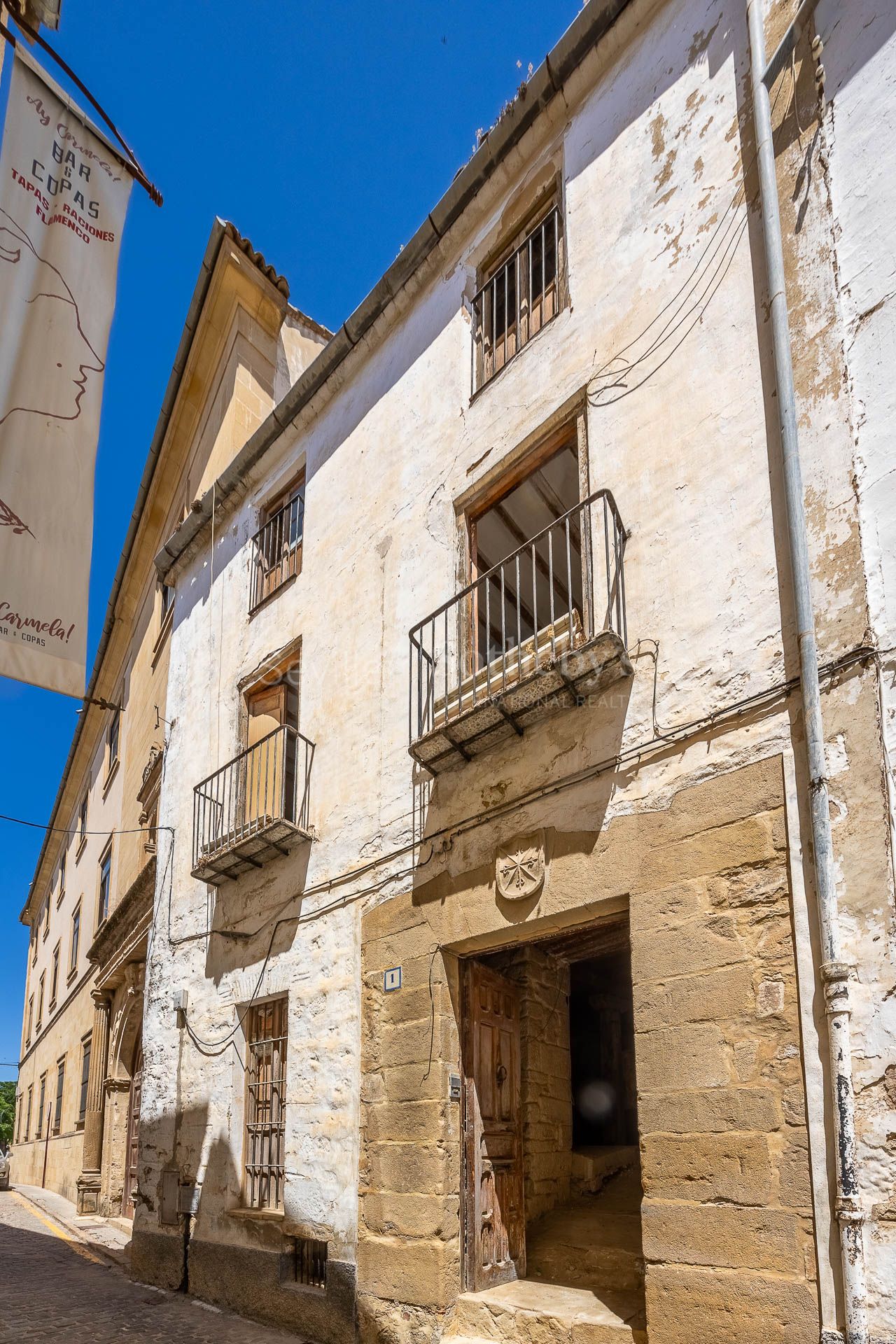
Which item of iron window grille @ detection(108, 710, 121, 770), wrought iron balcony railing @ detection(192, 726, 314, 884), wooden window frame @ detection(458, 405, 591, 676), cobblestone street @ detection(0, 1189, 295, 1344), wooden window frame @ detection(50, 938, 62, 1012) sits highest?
iron window grille @ detection(108, 710, 121, 770)

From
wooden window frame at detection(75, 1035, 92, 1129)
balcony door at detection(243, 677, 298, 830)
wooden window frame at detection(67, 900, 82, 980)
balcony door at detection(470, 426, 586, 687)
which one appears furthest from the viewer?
wooden window frame at detection(67, 900, 82, 980)

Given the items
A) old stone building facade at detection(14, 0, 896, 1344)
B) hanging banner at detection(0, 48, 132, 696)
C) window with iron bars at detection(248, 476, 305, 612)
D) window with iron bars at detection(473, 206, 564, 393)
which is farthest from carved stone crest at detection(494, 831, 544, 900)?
window with iron bars at detection(248, 476, 305, 612)

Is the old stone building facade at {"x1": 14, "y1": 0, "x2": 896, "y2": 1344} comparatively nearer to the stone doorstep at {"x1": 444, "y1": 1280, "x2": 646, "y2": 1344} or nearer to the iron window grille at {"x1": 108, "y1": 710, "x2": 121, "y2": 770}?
the stone doorstep at {"x1": 444, "y1": 1280, "x2": 646, "y2": 1344}

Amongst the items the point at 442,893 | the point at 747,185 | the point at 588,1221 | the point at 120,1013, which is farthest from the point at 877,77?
the point at 120,1013

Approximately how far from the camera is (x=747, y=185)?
19.1 feet

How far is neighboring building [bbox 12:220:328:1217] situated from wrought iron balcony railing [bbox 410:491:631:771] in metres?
5.01

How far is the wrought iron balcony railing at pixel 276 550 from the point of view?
10.1 metres

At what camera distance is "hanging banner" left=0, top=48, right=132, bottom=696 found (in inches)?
227

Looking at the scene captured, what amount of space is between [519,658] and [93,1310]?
6.48 meters

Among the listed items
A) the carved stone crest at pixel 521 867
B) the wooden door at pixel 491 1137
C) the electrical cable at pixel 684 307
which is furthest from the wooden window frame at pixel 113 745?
the electrical cable at pixel 684 307

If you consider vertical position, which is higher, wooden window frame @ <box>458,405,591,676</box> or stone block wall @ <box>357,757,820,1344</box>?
wooden window frame @ <box>458,405,591,676</box>

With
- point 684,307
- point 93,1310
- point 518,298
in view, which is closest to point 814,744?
point 684,307

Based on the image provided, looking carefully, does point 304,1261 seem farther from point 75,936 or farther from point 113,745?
point 75,936

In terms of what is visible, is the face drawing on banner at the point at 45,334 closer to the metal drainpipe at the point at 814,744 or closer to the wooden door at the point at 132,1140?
the metal drainpipe at the point at 814,744
